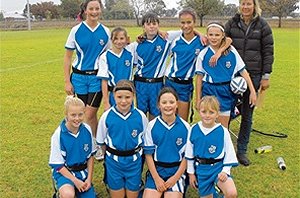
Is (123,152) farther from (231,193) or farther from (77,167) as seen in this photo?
(231,193)

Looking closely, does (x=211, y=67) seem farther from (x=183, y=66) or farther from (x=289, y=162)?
(x=289, y=162)

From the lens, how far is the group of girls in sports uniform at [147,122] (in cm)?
387

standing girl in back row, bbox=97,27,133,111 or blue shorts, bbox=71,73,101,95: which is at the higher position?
standing girl in back row, bbox=97,27,133,111

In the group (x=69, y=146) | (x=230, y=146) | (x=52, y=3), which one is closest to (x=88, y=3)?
(x=69, y=146)

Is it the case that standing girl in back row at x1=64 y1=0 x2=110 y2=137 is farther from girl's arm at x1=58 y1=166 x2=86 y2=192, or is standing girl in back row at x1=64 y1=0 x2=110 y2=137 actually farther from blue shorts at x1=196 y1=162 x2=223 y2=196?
blue shorts at x1=196 y1=162 x2=223 y2=196

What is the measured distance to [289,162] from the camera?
548cm

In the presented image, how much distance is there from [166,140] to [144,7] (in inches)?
3299

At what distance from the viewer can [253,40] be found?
5066mm

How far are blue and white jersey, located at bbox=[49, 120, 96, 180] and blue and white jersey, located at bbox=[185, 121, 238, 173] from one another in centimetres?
100

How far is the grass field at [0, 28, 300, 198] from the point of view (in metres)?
4.67

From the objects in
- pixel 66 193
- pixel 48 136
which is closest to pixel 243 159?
pixel 66 193

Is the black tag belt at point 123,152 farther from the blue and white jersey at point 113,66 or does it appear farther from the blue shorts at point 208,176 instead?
the blue and white jersey at point 113,66

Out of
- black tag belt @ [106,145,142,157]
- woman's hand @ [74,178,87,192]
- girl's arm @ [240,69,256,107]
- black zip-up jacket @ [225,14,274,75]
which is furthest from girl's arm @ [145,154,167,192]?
black zip-up jacket @ [225,14,274,75]

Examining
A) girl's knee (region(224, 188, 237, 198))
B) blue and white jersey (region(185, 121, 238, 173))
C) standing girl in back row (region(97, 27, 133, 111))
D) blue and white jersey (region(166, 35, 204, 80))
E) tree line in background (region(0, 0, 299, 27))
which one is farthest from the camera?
tree line in background (region(0, 0, 299, 27))
